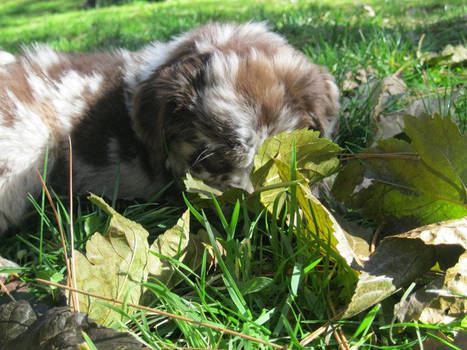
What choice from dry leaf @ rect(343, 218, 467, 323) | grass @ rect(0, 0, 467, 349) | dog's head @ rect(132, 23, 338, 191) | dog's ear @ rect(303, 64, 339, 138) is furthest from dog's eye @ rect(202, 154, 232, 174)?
dry leaf @ rect(343, 218, 467, 323)

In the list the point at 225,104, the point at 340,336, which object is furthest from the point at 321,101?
the point at 340,336

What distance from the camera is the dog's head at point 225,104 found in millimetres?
2297

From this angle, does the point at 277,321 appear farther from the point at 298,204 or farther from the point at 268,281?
the point at 298,204

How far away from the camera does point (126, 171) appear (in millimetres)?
2787

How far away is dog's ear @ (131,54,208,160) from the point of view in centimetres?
245

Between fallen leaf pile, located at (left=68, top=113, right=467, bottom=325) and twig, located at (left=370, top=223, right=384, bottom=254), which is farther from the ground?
fallen leaf pile, located at (left=68, top=113, right=467, bottom=325)

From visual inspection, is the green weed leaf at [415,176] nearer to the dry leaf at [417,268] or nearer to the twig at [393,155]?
the twig at [393,155]

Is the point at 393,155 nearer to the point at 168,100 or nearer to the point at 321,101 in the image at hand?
the point at 321,101

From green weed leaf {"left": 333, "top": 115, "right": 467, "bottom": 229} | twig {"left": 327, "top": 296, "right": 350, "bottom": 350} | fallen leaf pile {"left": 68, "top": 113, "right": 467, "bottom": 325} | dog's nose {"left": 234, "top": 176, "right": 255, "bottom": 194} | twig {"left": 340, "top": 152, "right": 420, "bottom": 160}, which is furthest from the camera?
dog's nose {"left": 234, "top": 176, "right": 255, "bottom": 194}

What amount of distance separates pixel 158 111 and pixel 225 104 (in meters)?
0.39

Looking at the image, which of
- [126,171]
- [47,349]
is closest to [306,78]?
[126,171]

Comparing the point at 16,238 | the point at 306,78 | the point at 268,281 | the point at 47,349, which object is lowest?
the point at 16,238

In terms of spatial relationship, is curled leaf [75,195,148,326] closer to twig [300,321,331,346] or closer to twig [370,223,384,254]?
twig [300,321,331,346]

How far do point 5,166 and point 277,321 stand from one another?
5.52 feet
